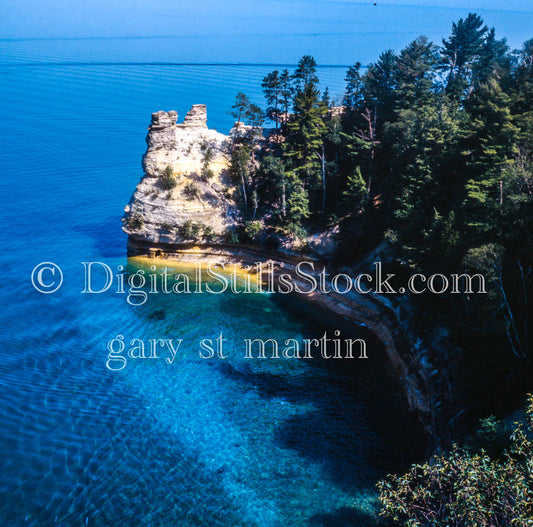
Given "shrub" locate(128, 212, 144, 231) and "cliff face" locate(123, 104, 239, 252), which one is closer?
"cliff face" locate(123, 104, 239, 252)

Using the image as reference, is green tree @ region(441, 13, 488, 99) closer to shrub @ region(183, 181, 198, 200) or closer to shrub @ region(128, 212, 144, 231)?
shrub @ region(183, 181, 198, 200)

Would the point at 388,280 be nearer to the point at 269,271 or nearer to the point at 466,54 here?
the point at 269,271

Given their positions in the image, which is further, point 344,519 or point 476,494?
point 344,519

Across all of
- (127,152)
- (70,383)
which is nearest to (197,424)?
(70,383)

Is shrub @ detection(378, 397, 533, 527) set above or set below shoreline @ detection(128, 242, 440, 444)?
below

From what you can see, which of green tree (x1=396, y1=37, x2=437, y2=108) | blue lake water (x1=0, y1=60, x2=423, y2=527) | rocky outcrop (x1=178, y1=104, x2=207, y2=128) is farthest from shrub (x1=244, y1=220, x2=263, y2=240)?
green tree (x1=396, y1=37, x2=437, y2=108)

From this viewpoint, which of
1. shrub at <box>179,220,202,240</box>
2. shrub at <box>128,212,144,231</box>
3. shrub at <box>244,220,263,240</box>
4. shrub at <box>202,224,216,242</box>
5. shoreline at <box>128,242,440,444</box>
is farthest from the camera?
shrub at <box>128,212,144,231</box>
